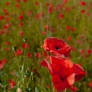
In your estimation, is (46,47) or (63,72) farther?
(46,47)

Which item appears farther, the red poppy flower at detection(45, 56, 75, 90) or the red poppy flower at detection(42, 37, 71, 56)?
the red poppy flower at detection(42, 37, 71, 56)

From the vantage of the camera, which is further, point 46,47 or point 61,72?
point 46,47

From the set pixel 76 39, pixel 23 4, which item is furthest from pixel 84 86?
pixel 23 4

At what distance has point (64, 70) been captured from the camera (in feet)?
1.95

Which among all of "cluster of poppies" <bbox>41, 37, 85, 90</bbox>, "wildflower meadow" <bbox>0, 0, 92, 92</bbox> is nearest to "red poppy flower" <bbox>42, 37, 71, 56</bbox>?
"wildflower meadow" <bbox>0, 0, 92, 92</bbox>

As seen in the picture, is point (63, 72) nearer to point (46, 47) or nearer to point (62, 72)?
point (62, 72)

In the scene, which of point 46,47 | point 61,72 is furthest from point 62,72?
point 46,47

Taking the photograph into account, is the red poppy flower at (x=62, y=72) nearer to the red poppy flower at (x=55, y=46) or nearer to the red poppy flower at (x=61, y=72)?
the red poppy flower at (x=61, y=72)

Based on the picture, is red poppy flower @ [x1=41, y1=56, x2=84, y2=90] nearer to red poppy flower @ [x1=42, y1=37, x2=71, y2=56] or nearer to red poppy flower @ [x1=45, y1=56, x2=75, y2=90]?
red poppy flower @ [x1=45, y1=56, x2=75, y2=90]

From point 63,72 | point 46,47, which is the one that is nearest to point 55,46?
point 46,47

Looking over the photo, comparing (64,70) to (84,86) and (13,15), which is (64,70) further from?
(13,15)

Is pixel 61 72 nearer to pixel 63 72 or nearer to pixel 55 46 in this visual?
pixel 63 72

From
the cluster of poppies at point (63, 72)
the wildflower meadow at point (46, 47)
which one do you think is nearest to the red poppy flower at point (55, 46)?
the wildflower meadow at point (46, 47)

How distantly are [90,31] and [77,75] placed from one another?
231 centimetres
